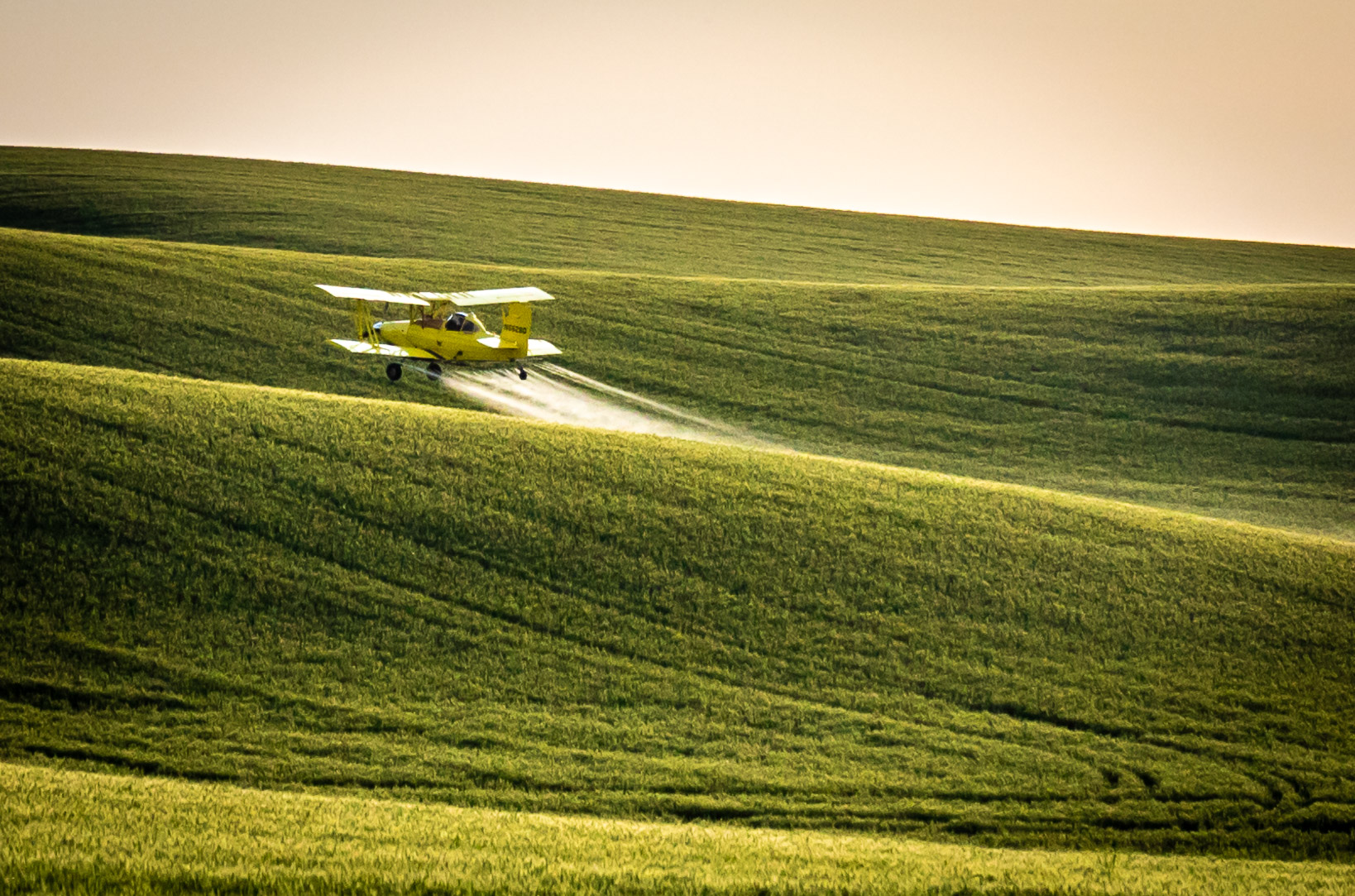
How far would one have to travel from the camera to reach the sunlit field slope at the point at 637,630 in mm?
14680

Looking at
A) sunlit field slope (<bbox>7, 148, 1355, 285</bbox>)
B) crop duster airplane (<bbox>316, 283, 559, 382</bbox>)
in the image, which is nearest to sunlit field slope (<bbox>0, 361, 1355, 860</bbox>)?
crop duster airplane (<bbox>316, 283, 559, 382</bbox>)

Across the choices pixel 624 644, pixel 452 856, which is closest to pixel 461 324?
pixel 624 644

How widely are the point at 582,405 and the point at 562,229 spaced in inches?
1354

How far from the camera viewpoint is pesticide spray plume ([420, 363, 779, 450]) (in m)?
30.8

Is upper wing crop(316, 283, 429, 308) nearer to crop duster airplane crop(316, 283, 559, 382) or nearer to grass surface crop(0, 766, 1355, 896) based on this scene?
crop duster airplane crop(316, 283, 559, 382)

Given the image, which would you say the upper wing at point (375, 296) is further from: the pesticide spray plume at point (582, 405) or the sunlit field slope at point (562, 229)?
the sunlit field slope at point (562, 229)

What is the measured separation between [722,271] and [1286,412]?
1156 inches

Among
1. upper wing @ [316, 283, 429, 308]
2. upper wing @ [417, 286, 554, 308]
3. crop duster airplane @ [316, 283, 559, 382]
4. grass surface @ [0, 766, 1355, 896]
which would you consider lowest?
grass surface @ [0, 766, 1355, 896]

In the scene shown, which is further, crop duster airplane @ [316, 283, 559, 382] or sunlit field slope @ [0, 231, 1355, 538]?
sunlit field slope @ [0, 231, 1355, 538]

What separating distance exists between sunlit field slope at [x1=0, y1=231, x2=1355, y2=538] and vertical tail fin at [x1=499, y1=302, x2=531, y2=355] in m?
3.44

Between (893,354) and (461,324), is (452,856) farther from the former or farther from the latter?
(893,354)

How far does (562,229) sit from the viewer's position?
64062 mm

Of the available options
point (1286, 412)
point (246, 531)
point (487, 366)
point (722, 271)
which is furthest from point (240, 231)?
point (1286, 412)

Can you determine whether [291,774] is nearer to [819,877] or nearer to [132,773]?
[132,773]
